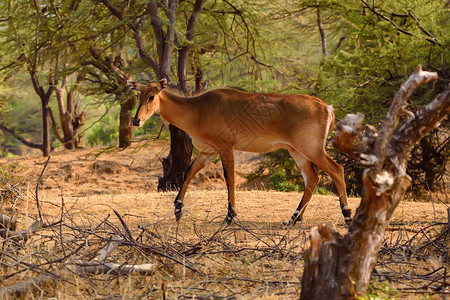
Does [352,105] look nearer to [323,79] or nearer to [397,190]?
[323,79]

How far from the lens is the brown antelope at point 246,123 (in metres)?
7.01

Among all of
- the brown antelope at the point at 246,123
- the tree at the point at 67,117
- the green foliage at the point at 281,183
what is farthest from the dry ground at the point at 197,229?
the tree at the point at 67,117

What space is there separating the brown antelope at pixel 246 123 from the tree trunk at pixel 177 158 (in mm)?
3845

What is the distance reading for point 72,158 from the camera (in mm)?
17422

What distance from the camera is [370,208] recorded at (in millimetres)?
3264

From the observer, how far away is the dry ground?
3975mm

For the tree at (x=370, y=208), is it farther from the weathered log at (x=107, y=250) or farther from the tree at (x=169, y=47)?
the tree at (x=169, y=47)

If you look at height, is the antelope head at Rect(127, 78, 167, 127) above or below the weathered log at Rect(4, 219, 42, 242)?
above

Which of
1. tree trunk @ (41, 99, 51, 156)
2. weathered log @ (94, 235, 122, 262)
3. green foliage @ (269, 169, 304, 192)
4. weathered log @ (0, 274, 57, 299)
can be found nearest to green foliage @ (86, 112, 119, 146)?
tree trunk @ (41, 99, 51, 156)

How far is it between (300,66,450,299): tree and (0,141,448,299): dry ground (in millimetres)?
581

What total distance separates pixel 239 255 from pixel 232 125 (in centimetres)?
288

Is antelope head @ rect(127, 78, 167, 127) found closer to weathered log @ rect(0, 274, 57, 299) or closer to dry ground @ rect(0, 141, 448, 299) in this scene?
dry ground @ rect(0, 141, 448, 299)

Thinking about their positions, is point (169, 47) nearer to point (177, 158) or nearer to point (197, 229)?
point (177, 158)

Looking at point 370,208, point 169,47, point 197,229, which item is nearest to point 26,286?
point 370,208
